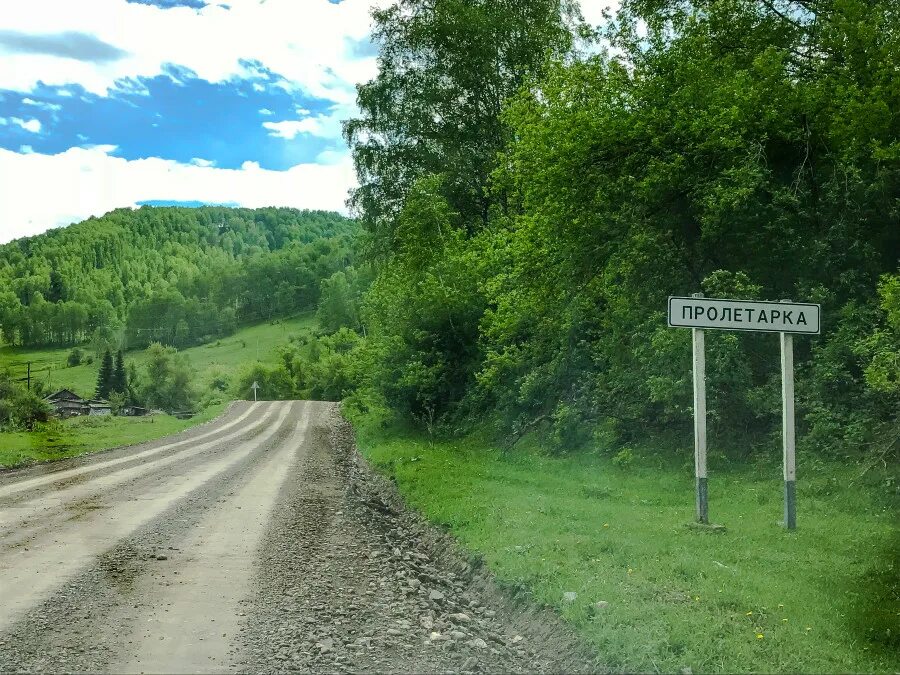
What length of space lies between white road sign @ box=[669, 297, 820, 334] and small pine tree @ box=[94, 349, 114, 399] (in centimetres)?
9940

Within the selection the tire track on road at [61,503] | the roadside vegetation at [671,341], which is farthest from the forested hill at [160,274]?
the roadside vegetation at [671,341]

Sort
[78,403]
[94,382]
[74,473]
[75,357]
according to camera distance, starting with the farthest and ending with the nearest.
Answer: [75,357] → [94,382] → [78,403] → [74,473]

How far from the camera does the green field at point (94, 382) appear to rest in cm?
2788

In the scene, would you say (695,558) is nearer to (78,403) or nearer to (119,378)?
(78,403)

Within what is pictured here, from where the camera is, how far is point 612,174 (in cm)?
Result: 1559

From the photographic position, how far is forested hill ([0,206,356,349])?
92000 mm

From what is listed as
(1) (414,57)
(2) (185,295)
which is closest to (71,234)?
(2) (185,295)

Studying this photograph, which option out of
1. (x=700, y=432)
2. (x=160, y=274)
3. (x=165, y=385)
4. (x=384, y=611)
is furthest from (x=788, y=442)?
(x=160, y=274)

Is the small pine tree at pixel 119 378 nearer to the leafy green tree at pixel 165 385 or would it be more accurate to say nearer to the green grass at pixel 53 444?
the leafy green tree at pixel 165 385

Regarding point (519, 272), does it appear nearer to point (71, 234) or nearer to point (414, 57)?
point (414, 57)

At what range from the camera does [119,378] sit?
322 feet

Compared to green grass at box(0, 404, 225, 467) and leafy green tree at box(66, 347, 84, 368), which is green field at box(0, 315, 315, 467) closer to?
green grass at box(0, 404, 225, 467)

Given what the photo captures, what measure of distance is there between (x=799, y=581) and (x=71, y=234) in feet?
499

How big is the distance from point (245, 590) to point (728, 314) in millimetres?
6472
